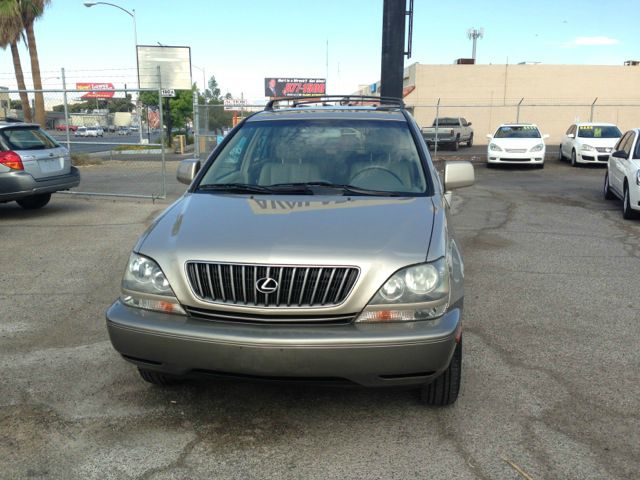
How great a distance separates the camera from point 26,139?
378 inches

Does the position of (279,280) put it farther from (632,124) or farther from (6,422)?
(632,124)

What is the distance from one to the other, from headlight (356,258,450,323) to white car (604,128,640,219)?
7.72m

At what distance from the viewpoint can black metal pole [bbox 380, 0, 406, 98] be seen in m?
13.1


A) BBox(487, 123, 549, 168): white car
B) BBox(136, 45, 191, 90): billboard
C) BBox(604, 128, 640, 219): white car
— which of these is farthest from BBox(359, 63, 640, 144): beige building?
BBox(604, 128, 640, 219): white car

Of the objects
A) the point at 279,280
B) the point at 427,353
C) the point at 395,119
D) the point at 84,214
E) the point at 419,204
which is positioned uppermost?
the point at 395,119

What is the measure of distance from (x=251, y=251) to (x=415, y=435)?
1.32m

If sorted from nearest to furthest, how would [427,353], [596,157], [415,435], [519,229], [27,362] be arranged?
1. [427,353]
2. [415,435]
3. [27,362]
4. [519,229]
5. [596,157]

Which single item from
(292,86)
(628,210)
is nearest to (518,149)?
(628,210)

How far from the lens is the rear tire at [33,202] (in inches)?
423

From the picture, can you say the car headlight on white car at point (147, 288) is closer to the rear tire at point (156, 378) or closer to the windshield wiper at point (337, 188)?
the rear tire at point (156, 378)

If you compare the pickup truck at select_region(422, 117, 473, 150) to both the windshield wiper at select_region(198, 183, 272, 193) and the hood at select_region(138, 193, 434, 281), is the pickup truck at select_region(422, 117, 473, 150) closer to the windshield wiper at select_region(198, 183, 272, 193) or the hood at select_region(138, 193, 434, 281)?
the windshield wiper at select_region(198, 183, 272, 193)

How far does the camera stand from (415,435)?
310 cm

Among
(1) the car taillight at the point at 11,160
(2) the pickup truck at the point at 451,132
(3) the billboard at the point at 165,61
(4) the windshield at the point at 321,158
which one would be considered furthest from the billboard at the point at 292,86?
(4) the windshield at the point at 321,158

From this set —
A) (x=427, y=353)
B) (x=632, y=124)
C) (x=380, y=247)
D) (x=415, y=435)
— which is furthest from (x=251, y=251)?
(x=632, y=124)
